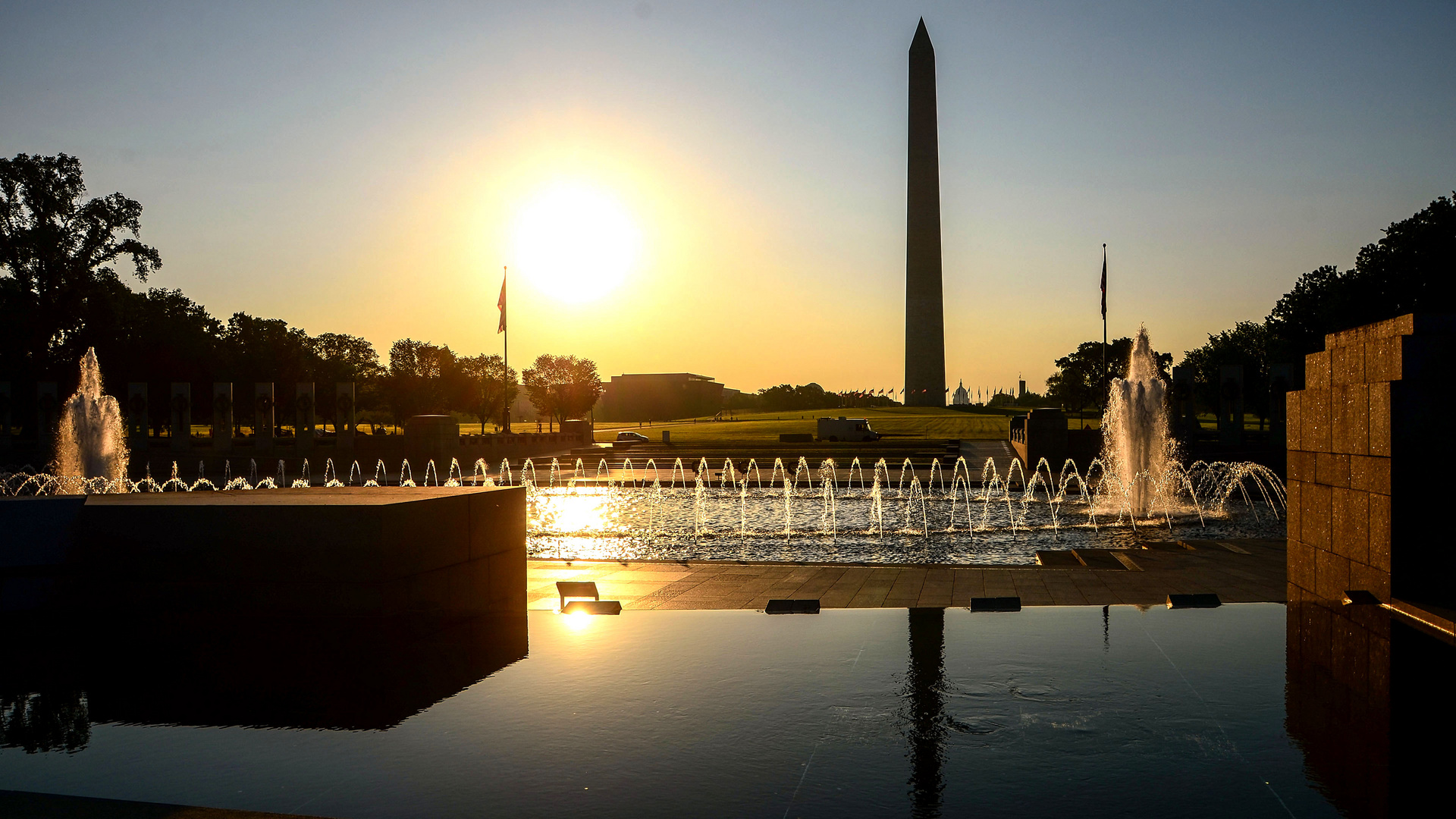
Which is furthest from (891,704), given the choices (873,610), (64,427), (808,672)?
(64,427)

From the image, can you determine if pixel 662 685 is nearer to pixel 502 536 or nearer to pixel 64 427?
pixel 502 536

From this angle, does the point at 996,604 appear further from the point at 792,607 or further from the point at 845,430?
the point at 845,430

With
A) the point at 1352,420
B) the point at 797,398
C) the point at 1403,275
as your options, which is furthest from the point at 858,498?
the point at 797,398

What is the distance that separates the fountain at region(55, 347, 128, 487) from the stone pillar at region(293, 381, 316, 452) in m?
8.51

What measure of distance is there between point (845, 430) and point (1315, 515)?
4732 centimetres

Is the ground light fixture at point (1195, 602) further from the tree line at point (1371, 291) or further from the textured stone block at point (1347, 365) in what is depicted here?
the tree line at point (1371, 291)

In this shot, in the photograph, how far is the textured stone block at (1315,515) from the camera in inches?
271

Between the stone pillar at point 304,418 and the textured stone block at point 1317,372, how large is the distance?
→ 127 ft

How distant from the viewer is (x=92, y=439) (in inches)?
1190

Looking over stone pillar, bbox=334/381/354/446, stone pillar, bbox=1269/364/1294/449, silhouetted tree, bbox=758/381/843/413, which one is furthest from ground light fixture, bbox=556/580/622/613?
silhouetted tree, bbox=758/381/843/413

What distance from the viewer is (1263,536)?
48.6 ft

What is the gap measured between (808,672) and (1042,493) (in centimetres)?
2102

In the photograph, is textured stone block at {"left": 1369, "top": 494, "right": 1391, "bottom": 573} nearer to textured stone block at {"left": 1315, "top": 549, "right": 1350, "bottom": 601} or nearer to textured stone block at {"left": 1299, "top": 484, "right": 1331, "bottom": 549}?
textured stone block at {"left": 1315, "top": 549, "right": 1350, "bottom": 601}

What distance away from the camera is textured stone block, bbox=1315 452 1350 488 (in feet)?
21.4
